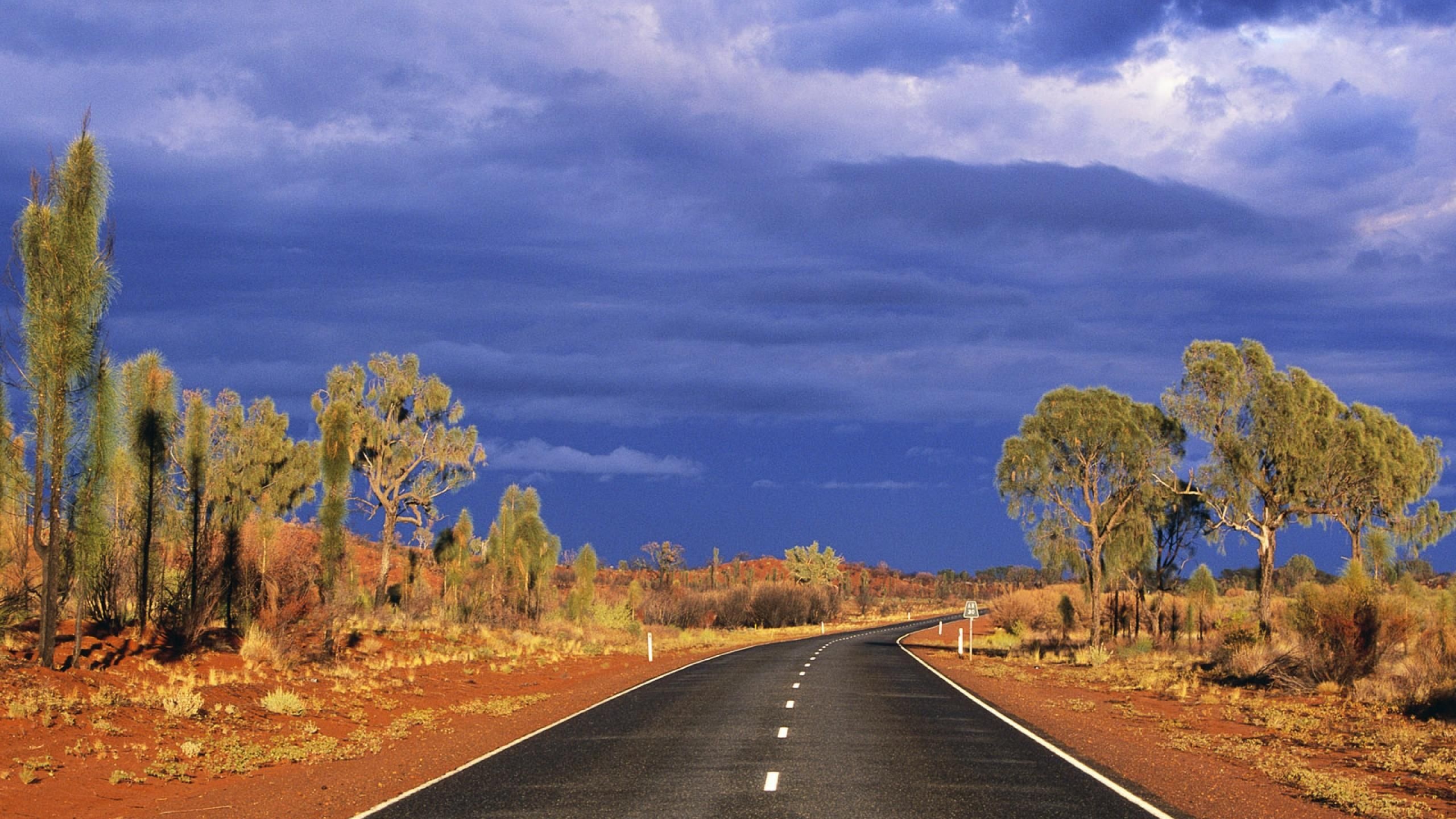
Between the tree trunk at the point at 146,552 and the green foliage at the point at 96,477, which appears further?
the tree trunk at the point at 146,552

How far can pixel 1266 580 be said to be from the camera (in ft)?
118

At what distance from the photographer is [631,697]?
25156 millimetres

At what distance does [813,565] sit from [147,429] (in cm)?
10090

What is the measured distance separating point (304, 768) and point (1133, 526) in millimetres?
36695

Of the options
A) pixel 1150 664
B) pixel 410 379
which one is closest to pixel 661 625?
pixel 410 379

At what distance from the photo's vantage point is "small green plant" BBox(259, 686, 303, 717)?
19344 mm

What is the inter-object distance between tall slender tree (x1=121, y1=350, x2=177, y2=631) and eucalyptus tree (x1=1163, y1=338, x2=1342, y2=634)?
3115 centimetres

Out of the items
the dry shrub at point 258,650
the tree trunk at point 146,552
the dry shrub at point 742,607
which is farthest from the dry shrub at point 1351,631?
the dry shrub at point 742,607

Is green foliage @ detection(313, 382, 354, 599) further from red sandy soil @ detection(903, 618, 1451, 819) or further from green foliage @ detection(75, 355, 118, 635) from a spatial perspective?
red sandy soil @ detection(903, 618, 1451, 819)

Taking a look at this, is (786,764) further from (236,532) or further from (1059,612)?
(1059,612)

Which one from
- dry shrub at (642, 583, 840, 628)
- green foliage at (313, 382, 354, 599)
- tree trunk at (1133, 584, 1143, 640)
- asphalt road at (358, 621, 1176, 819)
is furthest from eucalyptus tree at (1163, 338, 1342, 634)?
dry shrub at (642, 583, 840, 628)

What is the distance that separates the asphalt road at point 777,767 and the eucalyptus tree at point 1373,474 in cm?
2059

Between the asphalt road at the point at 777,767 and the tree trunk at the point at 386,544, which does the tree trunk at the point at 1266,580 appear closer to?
the asphalt road at the point at 777,767

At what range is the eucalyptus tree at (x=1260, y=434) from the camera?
123 feet
